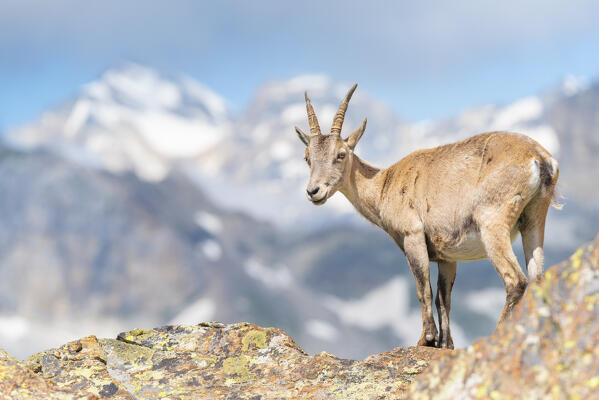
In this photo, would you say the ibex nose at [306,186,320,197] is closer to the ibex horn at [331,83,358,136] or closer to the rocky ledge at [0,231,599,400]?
the ibex horn at [331,83,358,136]

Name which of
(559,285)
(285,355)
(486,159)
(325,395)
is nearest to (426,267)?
(486,159)

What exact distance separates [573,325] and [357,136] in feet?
A: 48.1

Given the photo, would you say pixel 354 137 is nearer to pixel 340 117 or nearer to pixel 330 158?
pixel 340 117

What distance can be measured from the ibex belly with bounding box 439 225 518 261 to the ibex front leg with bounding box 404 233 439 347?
1.81 feet

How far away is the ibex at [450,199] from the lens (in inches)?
560

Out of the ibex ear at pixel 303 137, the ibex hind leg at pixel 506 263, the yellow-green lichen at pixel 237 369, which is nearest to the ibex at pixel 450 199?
the ibex hind leg at pixel 506 263

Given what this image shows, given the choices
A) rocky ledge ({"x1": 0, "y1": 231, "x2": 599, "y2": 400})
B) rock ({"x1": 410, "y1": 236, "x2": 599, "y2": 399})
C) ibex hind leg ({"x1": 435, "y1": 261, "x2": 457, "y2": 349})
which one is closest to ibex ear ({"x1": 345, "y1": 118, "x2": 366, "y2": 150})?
ibex hind leg ({"x1": 435, "y1": 261, "x2": 457, "y2": 349})

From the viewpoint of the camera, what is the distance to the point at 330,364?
1289 centimetres

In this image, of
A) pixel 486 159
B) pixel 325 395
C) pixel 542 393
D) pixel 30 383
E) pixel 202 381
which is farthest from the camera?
pixel 486 159

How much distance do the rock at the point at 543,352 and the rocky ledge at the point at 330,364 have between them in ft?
0.03

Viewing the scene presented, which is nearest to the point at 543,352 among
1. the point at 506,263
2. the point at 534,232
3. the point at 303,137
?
the point at 506,263

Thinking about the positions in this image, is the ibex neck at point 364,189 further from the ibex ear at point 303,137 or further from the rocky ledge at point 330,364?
the rocky ledge at point 330,364

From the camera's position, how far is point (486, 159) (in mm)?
15250

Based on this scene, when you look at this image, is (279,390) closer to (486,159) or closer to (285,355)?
(285,355)
